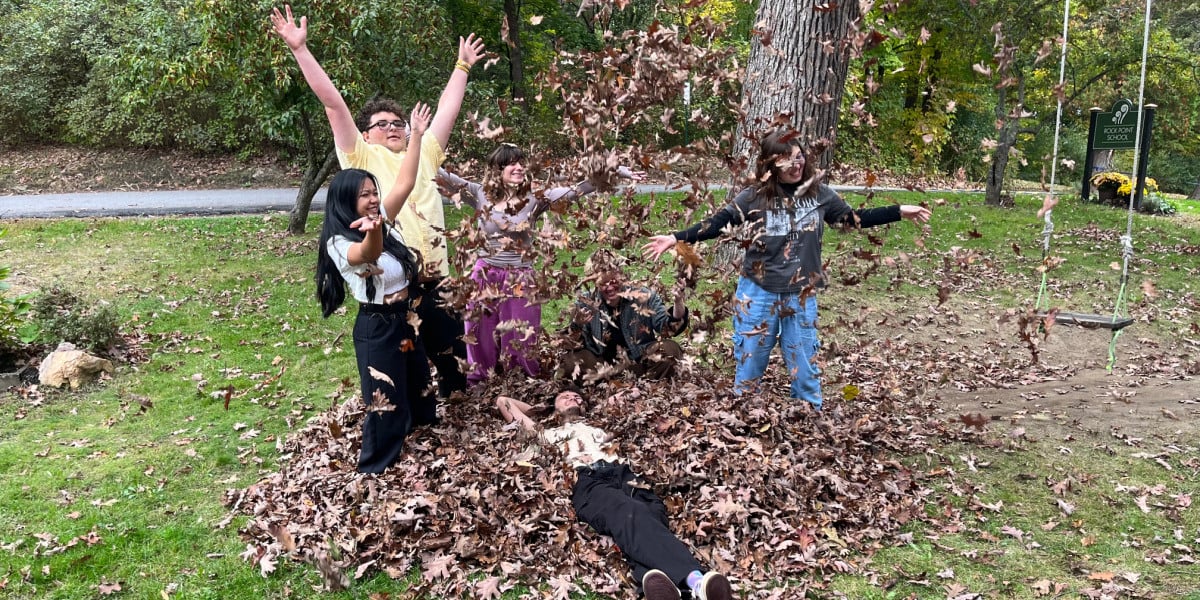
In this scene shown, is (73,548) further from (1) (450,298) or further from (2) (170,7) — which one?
(2) (170,7)

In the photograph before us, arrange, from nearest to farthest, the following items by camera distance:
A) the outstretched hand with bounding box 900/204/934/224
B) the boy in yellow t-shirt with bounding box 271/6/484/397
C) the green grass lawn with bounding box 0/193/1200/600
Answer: the green grass lawn with bounding box 0/193/1200/600
the boy in yellow t-shirt with bounding box 271/6/484/397
the outstretched hand with bounding box 900/204/934/224

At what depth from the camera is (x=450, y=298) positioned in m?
4.60

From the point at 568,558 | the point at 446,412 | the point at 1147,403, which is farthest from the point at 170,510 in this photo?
the point at 1147,403

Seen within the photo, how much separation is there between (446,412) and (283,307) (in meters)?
5.12

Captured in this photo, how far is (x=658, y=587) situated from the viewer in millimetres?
3479

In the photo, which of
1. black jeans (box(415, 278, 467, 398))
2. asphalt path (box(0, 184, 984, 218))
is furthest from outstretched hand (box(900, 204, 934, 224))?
asphalt path (box(0, 184, 984, 218))

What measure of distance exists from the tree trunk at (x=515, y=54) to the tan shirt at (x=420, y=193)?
1346 centimetres

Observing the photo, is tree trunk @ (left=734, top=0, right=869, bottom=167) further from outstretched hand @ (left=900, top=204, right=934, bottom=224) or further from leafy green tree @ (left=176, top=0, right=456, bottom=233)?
leafy green tree @ (left=176, top=0, right=456, bottom=233)

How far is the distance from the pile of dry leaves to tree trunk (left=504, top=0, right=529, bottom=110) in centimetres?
1405

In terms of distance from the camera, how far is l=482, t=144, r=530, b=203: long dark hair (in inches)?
186

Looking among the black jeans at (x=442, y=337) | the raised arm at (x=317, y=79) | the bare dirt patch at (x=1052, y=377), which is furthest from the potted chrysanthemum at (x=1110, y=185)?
the raised arm at (x=317, y=79)

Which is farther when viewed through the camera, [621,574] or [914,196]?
[914,196]

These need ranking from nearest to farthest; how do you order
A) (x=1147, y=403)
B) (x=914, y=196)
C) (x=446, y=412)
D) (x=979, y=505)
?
1. (x=979, y=505)
2. (x=446, y=412)
3. (x=1147, y=403)
4. (x=914, y=196)

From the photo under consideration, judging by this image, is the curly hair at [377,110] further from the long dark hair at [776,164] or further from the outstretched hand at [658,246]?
the long dark hair at [776,164]
